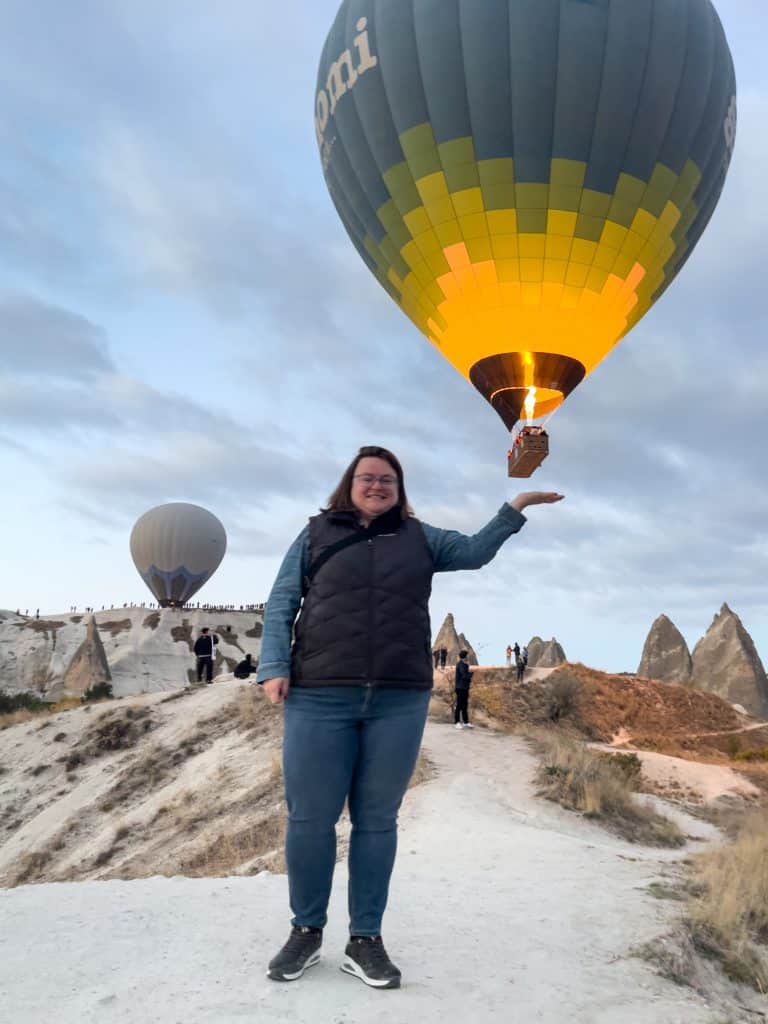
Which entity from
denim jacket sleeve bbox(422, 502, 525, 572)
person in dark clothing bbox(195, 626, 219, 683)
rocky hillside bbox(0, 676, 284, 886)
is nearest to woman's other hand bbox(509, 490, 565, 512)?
denim jacket sleeve bbox(422, 502, 525, 572)

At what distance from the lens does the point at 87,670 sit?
42.6m

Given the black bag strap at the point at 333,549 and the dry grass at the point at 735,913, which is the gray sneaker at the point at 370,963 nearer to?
the black bag strap at the point at 333,549

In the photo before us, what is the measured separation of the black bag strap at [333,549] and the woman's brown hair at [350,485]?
0.18m

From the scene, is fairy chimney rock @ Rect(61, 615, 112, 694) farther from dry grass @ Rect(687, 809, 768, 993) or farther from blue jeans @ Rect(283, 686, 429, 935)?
blue jeans @ Rect(283, 686, 429, 935)

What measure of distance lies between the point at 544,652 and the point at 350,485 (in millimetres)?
62494

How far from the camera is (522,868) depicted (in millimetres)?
6086

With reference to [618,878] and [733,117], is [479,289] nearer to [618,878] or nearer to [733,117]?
[733,117]

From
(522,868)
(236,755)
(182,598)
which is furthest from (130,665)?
(522,868)

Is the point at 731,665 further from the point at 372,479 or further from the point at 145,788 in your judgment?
the point at 372,479

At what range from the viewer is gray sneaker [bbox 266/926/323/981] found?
321 cm

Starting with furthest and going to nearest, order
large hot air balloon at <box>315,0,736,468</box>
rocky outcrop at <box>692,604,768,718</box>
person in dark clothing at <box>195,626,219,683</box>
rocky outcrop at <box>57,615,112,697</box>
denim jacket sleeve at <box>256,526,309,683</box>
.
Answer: rocky outcrop at <box>692,604,768,718</box>
rocky outcrop at <box>57,615,112,697</box>
person in dark clothing at <box>195,626,219,683</box>
large hot air balloon at <box>315,0,736,468</box>
denim jacket sleeve at <box>256,526,309,683</box>

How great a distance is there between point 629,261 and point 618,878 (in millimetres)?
12526

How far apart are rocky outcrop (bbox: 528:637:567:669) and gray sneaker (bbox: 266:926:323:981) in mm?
60047

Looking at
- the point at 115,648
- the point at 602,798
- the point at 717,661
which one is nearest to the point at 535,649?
the point at 717,661
